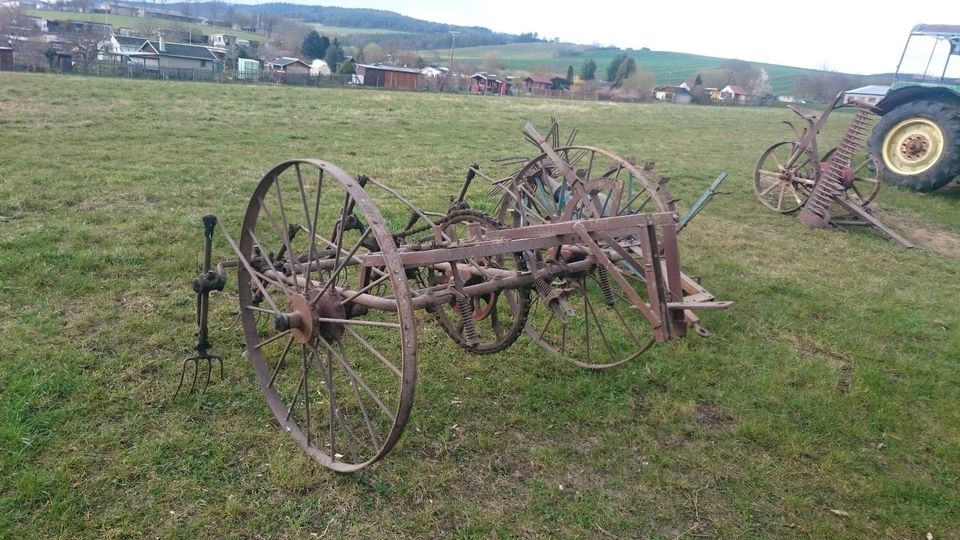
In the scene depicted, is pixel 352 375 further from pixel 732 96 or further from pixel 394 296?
pixel 732 96

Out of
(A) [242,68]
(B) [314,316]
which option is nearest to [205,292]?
(B) [314,316]

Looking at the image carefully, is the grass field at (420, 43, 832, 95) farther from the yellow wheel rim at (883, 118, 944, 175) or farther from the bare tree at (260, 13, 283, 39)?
the yellow wheel rim at (883, 118, 944, 175)

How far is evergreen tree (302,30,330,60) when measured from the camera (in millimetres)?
53688

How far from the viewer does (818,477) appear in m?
3.45

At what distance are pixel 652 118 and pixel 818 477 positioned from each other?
69.9 ft

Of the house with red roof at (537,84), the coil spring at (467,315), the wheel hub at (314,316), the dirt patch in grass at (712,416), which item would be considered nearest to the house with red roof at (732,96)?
the house with red roof at (537,84)

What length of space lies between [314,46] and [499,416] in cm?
5631

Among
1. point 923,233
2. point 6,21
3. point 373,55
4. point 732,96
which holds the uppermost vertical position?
point 732,96

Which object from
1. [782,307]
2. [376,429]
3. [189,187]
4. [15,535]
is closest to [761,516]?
[376,429]

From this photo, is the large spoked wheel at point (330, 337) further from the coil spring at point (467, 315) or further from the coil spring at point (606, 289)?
the coil spring at point (606, 289)

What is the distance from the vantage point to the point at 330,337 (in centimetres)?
318

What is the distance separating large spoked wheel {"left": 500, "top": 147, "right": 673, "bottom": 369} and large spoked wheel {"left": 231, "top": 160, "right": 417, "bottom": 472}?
1.10 m

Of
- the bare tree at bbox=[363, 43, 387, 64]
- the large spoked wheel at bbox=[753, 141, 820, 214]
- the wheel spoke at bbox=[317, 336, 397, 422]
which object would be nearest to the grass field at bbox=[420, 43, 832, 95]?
the bare tree at bbox=[363, 43, 387, 64]

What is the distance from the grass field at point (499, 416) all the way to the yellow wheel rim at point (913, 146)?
3.62 meters
